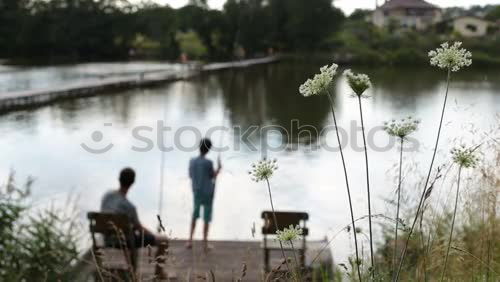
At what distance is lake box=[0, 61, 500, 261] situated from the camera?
8.89m

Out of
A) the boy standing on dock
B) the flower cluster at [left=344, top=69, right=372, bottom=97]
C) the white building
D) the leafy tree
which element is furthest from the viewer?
the leafy tree

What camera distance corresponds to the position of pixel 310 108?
2531 cm

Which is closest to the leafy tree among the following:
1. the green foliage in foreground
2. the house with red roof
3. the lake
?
the lake

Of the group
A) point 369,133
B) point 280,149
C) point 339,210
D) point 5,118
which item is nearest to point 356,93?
point 339,210

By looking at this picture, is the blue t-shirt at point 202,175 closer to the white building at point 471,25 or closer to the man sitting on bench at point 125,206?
the man sitting on bench at point 125,206

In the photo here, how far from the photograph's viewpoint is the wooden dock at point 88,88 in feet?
83.7

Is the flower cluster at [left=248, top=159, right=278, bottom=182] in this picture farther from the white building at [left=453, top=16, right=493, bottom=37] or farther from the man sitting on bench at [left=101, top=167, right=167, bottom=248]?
the white building at [left=453, top=16, right=493, bottom=37]

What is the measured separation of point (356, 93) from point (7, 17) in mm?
64186

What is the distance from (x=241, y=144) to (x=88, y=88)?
17.7 meters

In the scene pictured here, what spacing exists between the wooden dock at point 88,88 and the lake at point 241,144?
31.6 inches

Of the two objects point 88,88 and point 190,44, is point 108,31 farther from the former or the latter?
point 88,88

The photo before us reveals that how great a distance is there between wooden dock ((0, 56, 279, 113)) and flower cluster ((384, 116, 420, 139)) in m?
20.2

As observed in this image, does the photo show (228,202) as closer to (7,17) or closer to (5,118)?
(5,118)

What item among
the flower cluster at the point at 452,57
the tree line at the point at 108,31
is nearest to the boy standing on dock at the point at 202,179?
the flower cluster at the point at 452,57
